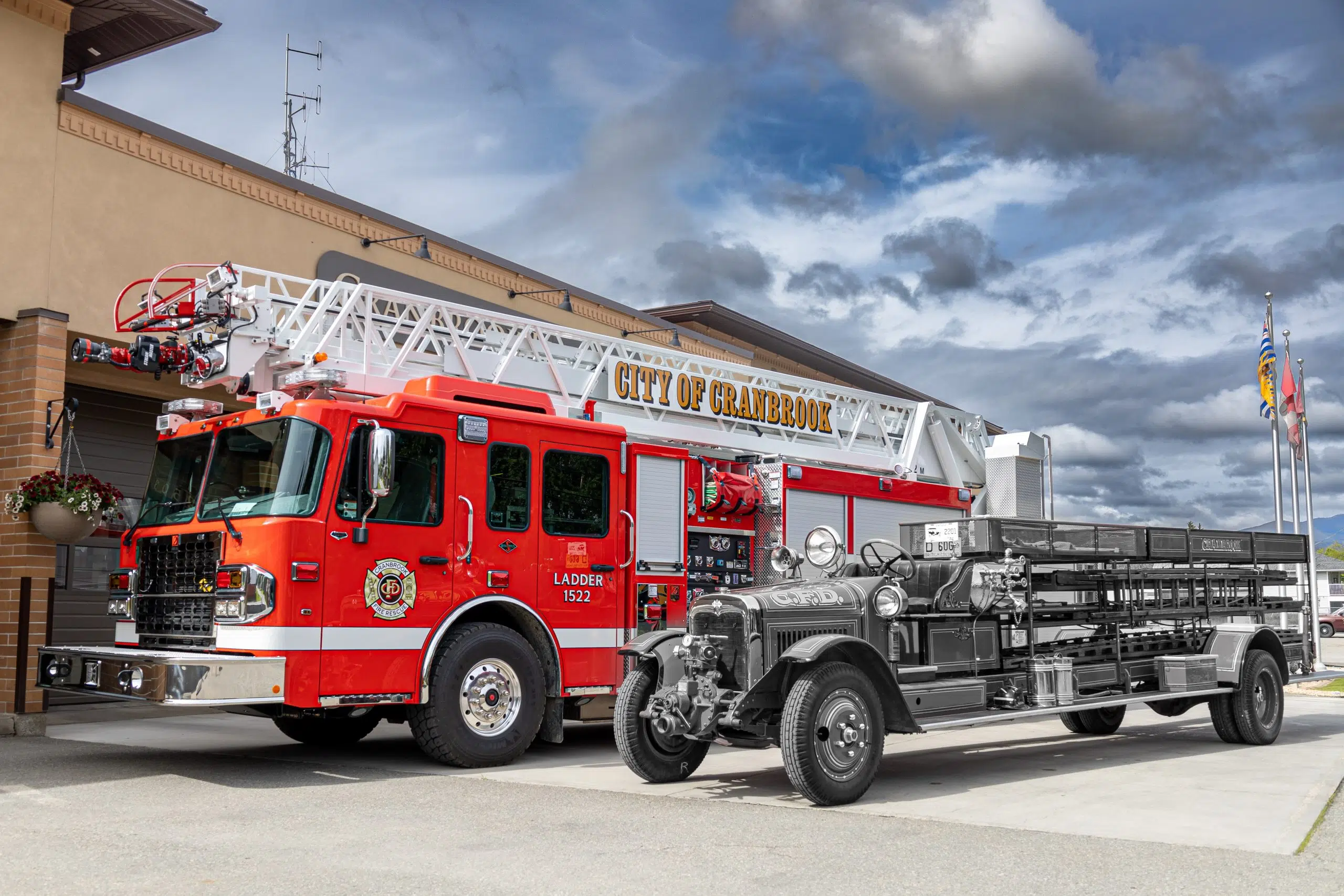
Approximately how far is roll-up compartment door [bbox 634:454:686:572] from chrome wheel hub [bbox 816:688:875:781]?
334 cm

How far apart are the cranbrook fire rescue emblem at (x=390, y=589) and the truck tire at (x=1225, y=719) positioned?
7155 millimetres

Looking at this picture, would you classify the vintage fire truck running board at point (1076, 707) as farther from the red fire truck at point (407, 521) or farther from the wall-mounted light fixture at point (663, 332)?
the wall-mounted light fixture at point (663, 332)

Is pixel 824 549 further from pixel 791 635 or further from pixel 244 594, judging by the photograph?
pixel 244 594

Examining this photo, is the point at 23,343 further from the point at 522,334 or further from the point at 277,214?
the point at 522,334

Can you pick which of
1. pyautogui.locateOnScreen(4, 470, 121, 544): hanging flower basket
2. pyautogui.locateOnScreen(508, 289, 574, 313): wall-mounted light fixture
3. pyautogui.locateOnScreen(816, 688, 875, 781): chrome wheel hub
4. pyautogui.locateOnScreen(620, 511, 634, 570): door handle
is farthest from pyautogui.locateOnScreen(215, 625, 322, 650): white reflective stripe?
pyautogui.locateOnScreen(508, 289, 574, 313): wall-mounted light fixture

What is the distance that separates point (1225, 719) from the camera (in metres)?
11.0

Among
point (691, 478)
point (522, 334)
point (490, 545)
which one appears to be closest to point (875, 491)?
point (691, 478)

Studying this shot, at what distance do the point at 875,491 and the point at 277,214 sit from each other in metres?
8.63

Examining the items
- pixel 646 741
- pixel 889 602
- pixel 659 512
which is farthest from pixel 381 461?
pixel 889 602

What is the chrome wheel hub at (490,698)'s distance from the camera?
9.08m

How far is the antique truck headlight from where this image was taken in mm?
8148

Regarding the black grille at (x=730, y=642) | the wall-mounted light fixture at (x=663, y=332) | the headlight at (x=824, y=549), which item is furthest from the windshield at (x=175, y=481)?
the wall-mounted light fixture at (x=663, y=332)

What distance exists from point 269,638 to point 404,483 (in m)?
1.48

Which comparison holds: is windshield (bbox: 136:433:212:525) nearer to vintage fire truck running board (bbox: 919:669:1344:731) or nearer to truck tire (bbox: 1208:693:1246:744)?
vintage fire truck running board (bbox: 919:669:1344:731)
